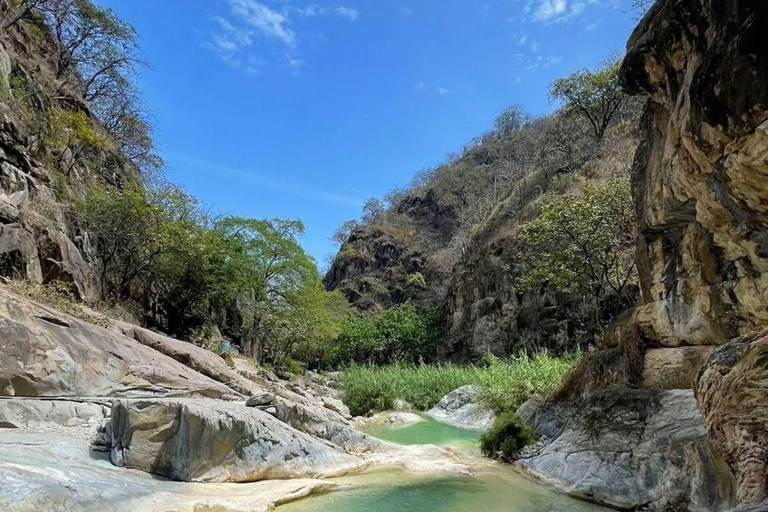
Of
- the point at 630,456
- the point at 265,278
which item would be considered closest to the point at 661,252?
the point at 630,456

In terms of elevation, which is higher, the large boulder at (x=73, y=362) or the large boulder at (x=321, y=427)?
the large boulder at (x=73, y=362)

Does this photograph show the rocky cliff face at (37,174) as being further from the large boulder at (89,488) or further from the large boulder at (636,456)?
the large boulder at (636,456)

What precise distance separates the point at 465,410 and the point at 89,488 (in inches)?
529

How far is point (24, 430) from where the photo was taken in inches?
240

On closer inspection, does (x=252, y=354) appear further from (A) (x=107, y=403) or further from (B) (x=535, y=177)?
(B) (x=535, y=177)

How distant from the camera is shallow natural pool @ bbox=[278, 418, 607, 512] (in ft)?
20.7

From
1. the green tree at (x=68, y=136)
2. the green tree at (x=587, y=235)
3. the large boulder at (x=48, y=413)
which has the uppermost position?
the green tree at (x=68, y=136)

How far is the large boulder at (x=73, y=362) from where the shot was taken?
274 inches

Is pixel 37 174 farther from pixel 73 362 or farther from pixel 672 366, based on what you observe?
pixel 672 366

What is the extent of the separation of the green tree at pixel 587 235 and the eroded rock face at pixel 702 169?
17.3 feet

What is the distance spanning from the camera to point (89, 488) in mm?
4723

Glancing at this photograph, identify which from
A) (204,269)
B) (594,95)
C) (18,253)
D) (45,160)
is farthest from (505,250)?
(18,253)

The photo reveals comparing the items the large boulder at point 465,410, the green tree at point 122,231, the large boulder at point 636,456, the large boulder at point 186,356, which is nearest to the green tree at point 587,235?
the large boulder at point 465,410

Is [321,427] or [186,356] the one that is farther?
[186,356]
